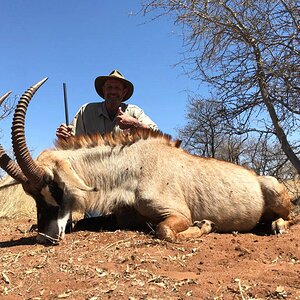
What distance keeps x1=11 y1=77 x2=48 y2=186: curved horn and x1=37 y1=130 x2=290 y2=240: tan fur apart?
0.79 ft

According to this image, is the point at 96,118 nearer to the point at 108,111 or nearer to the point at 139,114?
the point at 108,111

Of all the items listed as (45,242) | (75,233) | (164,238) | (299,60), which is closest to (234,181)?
(164,238)

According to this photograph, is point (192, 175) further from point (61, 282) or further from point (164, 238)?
point (61, 282)

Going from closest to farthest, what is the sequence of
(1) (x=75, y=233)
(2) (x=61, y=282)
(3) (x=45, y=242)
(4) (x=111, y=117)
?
(2) (x=61, y=282) < (3) (x=45, y=242) < (1) (x=75, y=233) < (4) (x=111, y=117)

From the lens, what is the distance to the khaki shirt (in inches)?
255

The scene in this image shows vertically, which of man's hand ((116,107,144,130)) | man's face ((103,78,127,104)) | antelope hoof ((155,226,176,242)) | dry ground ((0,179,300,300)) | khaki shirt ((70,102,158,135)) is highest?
man's face ((103,78,127,104))

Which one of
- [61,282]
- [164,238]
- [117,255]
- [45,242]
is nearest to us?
[61,282]

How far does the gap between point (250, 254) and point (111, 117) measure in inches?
137

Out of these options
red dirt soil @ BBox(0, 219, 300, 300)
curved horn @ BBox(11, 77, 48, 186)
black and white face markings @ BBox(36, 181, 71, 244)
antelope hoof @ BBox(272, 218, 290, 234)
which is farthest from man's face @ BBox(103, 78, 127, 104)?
antelope hoof @ BBox(272, 218, 290, 234)

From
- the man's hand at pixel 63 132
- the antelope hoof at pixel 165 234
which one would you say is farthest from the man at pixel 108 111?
the antelope hoof at pixel 165 234

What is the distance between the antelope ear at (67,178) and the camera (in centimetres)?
477

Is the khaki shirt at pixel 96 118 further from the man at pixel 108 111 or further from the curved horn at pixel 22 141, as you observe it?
the curved horn at pixel 22 141

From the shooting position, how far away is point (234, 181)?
525 cm

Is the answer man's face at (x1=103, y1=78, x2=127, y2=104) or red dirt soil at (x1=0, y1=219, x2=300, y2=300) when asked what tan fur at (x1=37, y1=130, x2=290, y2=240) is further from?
man's face at (x1=103, y1=78, x2=127, y2=104)
